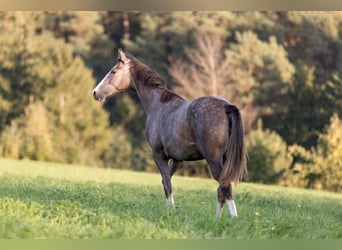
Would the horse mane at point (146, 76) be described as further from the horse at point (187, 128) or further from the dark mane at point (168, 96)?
the dark mane at point (168, 96)

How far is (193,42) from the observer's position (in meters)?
42.3

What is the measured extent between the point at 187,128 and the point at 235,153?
0.93 m

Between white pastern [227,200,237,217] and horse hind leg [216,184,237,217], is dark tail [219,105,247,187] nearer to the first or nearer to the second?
horse hind leg [216,184,237,217]

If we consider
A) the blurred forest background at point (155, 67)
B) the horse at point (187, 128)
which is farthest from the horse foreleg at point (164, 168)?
the blurred forest background at point (155, 67)

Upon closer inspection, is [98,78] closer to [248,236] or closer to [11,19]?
[11,19]

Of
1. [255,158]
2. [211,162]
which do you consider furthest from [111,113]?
[211,162]

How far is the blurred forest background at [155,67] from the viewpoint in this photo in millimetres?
35438

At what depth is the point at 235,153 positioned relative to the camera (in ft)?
30.2

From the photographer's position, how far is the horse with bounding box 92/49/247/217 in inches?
364

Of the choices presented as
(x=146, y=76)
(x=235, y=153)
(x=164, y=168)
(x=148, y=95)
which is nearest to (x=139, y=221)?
(x=235, y=153)

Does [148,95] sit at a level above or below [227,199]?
above

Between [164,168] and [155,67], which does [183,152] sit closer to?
[164,168]

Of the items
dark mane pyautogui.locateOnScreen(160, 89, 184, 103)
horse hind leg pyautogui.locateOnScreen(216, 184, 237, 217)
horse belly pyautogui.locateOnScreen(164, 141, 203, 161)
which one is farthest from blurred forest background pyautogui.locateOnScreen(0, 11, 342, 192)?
horse hind leg pyautogui.locateOnScreen(216, 184, 237, 217)

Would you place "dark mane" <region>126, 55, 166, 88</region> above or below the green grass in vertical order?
above
